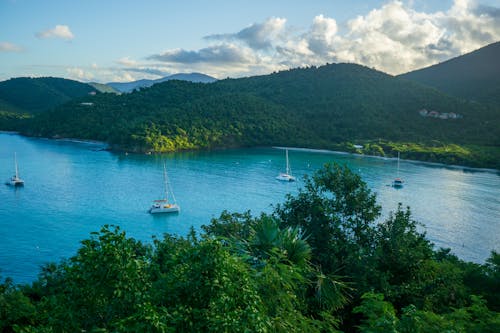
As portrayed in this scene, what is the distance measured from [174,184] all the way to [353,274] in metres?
45.5

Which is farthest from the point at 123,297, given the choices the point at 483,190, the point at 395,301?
the point at 483,190

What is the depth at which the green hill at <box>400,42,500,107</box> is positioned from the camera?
364 feet

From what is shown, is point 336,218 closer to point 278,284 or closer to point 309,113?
point 278,284

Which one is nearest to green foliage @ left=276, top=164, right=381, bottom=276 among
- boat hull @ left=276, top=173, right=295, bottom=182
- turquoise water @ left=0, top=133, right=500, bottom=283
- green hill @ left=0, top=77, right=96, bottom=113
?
turquoise water @ left=0, top=133, right=500, bottom=283

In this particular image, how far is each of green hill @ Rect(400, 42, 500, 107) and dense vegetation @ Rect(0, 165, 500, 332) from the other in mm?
101964

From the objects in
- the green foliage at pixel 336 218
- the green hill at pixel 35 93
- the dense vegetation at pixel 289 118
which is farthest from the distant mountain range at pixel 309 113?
the green foliage at pixel 336 218

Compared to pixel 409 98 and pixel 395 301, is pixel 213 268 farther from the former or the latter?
pixel 409 98

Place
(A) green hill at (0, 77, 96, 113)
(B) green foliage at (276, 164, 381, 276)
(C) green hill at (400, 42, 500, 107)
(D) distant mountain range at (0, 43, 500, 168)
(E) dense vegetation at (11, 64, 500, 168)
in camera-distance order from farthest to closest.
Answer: (A) green hill at (0, 77, 96, 113)
(C) green hill at (400, 42, 500, 107)
(D) distant mountain range at (0, 43, 500, 168)
(E) dense vegetation at (11, 64, 500, 168)
(B) green foliage at (276, 164, 381, 276)

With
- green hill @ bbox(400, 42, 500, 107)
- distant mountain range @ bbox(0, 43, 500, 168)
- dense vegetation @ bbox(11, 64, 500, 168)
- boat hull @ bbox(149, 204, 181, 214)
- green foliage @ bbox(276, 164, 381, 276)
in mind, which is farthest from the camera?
green hill @ bbox(400, 42, 500, 107)

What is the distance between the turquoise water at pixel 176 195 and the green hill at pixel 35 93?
3038 inches

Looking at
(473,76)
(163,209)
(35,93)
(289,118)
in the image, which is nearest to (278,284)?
(163,209)

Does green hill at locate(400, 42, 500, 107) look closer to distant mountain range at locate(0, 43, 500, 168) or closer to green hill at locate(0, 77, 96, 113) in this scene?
distant mountain range at locate(0, 43, 500, 168)

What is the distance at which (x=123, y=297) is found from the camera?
6.21 m

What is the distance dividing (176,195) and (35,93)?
134516 millimetres
